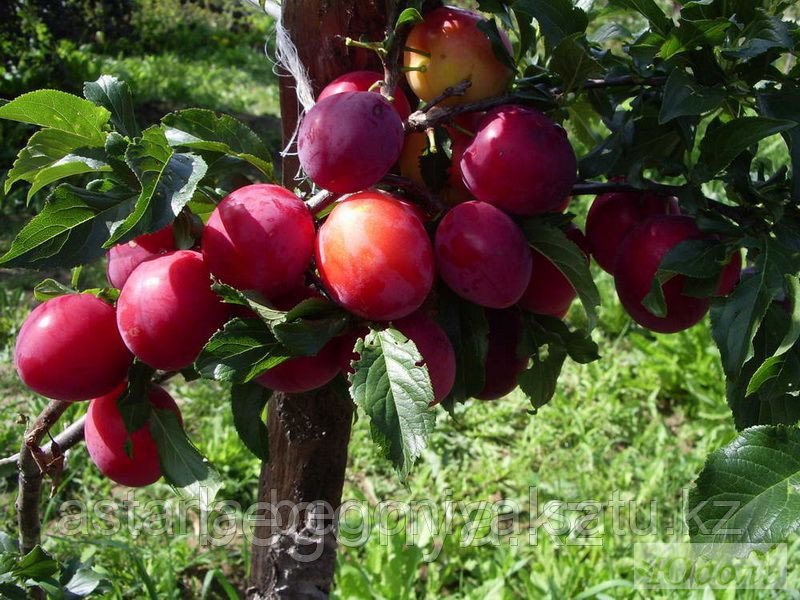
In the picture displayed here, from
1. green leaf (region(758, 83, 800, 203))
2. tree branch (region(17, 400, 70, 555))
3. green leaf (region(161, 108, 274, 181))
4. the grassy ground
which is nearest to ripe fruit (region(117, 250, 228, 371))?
green leaf (region(161, 108, 274, 181))

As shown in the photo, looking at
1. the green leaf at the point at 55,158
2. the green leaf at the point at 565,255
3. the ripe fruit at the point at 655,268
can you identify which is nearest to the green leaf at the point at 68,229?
the green leaf at the point at 55,158

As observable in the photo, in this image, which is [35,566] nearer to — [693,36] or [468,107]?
[468,107]

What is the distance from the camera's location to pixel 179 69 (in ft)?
19.8

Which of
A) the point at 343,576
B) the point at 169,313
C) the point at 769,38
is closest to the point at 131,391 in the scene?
the point at 169,313

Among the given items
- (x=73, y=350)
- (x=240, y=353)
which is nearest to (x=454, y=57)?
(x=240, y=353)

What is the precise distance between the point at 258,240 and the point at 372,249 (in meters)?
0.10

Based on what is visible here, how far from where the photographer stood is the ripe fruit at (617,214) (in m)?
0.84

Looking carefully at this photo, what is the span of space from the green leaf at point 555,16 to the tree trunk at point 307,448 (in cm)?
18

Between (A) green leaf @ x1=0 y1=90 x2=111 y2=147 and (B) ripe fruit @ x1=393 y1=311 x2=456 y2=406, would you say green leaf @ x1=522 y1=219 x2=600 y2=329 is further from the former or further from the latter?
(A) green leaf @ x1=0 y1=90 x2=111 y2=147

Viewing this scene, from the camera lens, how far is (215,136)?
0.79 metres

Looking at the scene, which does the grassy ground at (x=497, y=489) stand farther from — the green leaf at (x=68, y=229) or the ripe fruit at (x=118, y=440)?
the green leaf at (x=68, y=229)

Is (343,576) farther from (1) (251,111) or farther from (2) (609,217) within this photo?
(1) (251,111)

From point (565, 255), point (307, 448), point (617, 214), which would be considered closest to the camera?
point (565, 255)

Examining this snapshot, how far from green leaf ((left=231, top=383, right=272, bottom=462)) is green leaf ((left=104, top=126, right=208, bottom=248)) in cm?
25
